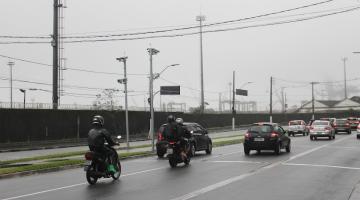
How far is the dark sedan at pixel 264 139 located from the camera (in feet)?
80.7

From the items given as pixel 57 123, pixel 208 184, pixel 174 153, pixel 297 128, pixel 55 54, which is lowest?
pixel 208 184

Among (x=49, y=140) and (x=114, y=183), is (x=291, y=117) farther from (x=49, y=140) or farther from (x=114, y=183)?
(x=114, y=183)

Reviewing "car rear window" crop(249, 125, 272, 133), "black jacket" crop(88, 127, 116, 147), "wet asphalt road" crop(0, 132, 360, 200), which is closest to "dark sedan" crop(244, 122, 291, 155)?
"car rear window" crop(249, 125, 272, 133)

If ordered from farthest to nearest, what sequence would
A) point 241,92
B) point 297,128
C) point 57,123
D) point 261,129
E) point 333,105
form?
point 333,105
point 241,92
point 297,128
point 57,123
point 261,129

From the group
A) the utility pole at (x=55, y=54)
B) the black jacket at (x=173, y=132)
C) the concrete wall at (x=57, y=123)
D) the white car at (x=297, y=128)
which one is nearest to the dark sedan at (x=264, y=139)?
the black jacket at (x=173, y=132)

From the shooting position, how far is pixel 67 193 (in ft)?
39.0

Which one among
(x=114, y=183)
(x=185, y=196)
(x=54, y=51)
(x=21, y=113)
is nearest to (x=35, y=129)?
(x=21, y=113)

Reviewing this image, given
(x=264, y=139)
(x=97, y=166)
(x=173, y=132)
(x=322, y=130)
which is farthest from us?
(x=322, y=130)

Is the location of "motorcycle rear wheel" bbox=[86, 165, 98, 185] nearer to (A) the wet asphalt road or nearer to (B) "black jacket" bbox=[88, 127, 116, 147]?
(A) the wet asphalt road

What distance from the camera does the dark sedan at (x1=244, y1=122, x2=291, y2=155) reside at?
968 inches

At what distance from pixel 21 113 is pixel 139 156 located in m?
21.7

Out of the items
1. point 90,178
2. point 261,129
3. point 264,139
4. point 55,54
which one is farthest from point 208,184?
point 55,54

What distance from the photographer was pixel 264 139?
24766 mm

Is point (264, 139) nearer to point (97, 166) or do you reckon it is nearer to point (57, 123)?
point (97, 166)
